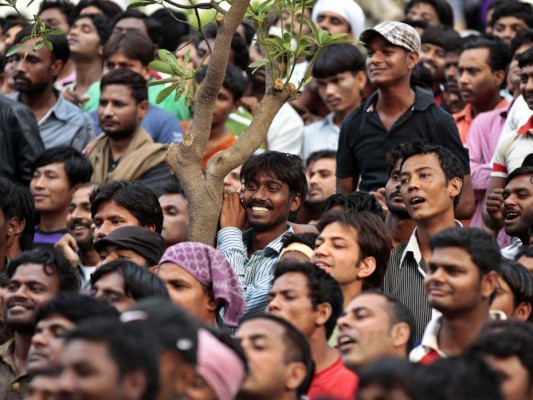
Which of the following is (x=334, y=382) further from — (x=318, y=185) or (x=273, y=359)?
(x=318, y=185)

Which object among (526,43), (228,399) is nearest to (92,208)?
(228,399)

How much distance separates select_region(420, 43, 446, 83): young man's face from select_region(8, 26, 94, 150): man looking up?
3.12m

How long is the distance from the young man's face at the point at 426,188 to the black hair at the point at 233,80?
3015 mm

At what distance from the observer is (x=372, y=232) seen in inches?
326

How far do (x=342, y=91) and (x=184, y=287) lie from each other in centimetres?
439

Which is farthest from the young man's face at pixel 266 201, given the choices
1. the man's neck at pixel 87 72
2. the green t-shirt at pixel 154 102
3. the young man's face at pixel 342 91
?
the man's neck at pixel 87 72

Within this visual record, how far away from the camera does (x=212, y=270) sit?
7.77m

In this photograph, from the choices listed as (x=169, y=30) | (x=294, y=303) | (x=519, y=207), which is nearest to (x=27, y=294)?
(x=294, y=303)

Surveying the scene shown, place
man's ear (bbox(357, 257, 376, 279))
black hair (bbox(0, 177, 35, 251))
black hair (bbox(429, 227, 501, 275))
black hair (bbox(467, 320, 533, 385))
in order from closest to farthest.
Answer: black hair (bbox(467, 320, 533, 385)) < black hair (bbox(429, 227, 501, 275)) < man's ear (bbox(357, 257, 376, 279)) < black hair (bbox(0, 177, 35, 251))

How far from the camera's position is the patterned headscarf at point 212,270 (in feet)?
25.2

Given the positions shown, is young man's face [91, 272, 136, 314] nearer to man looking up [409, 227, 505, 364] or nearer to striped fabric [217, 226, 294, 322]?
striped fabric [217, 226, 294, 322]

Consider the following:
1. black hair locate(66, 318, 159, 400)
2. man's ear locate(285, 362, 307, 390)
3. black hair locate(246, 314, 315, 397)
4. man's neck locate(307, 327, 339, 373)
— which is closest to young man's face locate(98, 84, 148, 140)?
man's neck locate(307, 327, 339, 373)

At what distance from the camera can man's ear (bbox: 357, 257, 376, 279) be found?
819cm

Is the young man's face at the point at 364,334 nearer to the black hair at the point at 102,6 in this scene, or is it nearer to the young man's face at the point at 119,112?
the young man's face at the point at 119,112
